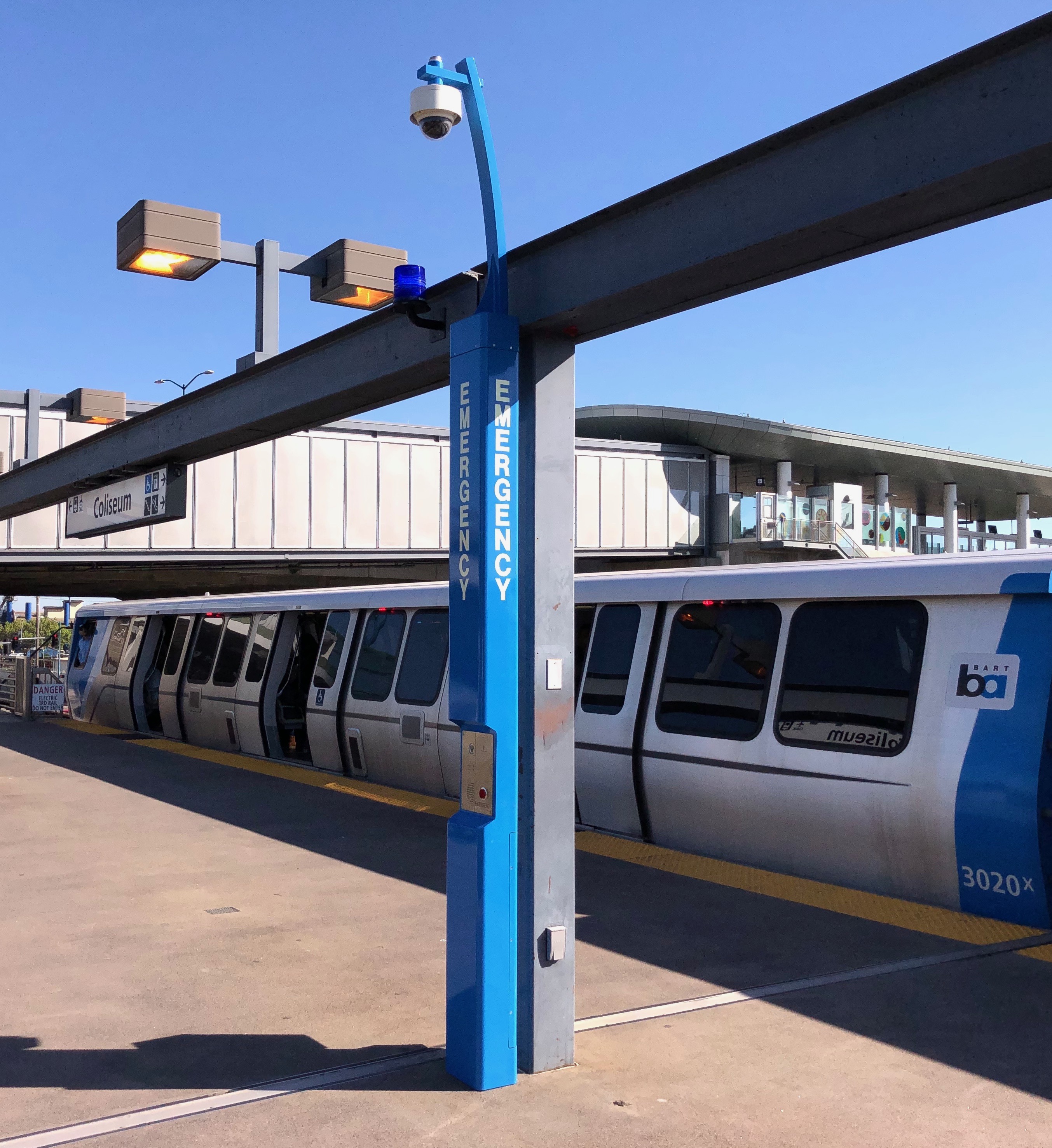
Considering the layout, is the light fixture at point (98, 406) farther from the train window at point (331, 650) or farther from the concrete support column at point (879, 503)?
the concrete support column at point (879, 503)

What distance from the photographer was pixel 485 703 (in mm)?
4668

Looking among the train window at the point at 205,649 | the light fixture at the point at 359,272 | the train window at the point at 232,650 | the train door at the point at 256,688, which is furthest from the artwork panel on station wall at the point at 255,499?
the light fixture at the point at 359,272

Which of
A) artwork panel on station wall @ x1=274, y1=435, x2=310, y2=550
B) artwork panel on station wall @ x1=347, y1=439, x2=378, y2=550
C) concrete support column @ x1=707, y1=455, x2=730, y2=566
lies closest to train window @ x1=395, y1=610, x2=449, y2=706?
artwork panel on station wall @ x1=274, y1=435, x2=310, y2=550

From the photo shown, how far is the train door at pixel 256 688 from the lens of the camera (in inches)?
632

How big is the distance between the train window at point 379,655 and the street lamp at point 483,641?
8401 millimetres

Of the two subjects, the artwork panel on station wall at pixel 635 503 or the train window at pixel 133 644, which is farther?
the artwork panel on station wall at pixel 635 503

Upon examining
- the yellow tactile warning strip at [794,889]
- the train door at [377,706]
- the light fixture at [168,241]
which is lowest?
the yellow tactile warning strip at [794,889]

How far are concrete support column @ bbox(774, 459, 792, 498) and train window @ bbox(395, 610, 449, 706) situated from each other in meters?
32.8

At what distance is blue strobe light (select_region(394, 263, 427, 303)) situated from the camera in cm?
496

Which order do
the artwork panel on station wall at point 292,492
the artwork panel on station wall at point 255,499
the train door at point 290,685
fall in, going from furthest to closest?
the artwork panel on station wall at point 292,492, the artwork panel on station wall at point 255,499, the train door at point 290,685

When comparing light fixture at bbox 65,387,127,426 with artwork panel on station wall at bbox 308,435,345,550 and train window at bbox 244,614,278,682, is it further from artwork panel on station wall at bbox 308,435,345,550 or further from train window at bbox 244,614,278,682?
artwork panel on station wall at bbox 308,435,345,550

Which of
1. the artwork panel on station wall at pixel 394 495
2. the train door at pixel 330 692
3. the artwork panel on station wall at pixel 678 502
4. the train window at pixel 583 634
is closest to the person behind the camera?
the train window at pixel 583 634

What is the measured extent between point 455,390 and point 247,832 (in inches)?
243

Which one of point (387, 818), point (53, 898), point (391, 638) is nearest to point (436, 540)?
point (391, 638)
